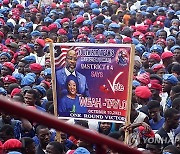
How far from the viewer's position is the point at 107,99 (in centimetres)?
559

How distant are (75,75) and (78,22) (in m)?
7.79

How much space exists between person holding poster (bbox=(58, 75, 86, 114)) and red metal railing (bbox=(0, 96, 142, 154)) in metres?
3.17

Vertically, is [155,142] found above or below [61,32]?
below

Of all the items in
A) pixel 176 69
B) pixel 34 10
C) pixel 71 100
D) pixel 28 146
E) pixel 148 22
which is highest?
pixel 34 10

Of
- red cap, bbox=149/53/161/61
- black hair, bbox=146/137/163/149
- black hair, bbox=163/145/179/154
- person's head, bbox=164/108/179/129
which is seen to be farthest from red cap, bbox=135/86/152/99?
red cap, bbox=149/53/161/61

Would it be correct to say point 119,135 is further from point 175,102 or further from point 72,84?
point 175,102

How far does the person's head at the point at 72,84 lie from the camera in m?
5.65

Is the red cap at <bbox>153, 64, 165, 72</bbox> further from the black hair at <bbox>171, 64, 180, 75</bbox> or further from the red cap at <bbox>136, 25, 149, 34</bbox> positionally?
the red cap at <bbox>136, 25, 149, 34</bbox>

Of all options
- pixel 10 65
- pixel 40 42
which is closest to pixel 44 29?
pixel 40 42

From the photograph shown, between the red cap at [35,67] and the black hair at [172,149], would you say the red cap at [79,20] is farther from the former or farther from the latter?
the black hair at [172,149]

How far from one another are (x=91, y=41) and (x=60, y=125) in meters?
9.29

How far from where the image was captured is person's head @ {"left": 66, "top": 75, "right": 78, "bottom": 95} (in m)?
5.65

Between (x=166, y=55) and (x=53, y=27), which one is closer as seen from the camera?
(x=166, y=55)

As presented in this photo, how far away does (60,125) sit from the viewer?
7.84 ft
